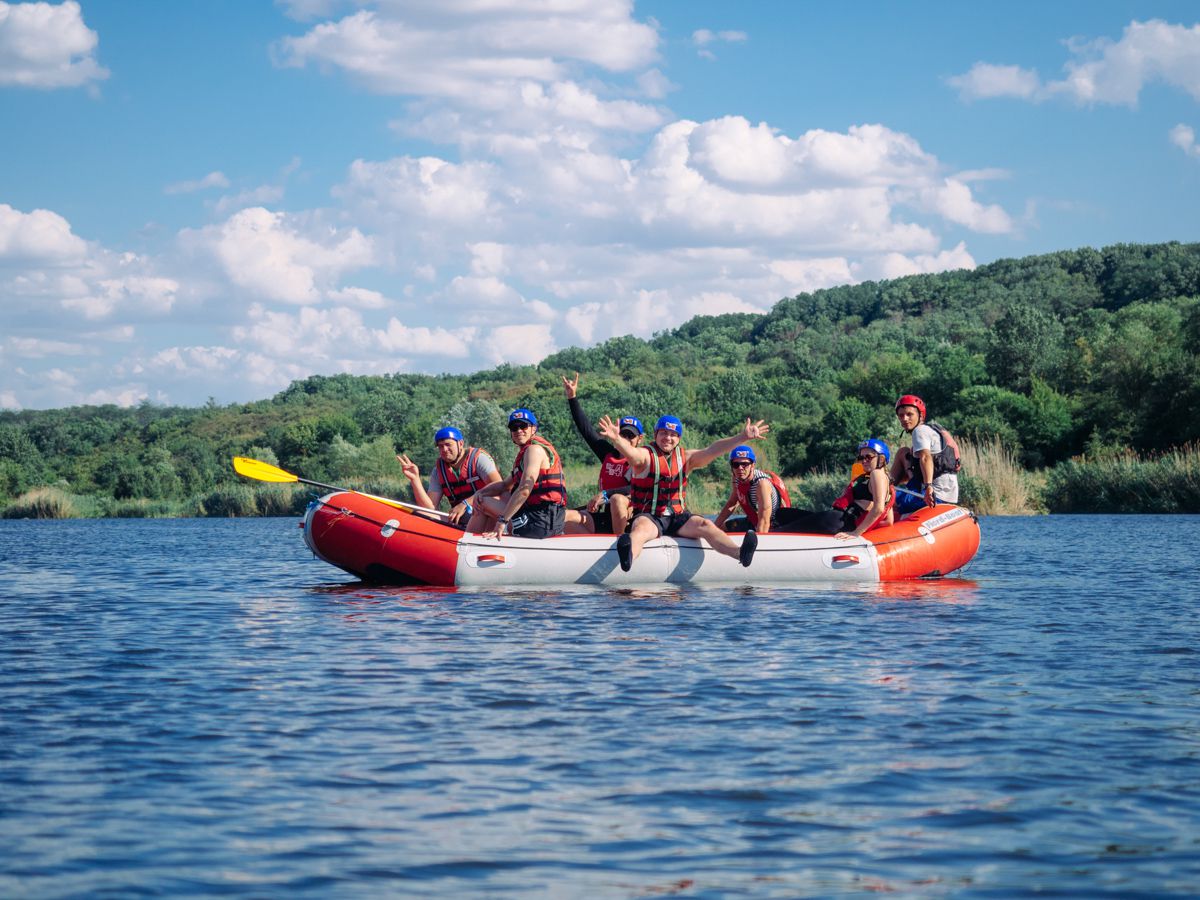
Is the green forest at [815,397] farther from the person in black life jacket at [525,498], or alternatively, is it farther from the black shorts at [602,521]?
the person in black life jacket at [525,498]

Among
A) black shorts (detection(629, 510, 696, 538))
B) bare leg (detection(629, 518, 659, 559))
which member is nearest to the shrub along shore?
black shorts (detection(629, 510, 696, 538))

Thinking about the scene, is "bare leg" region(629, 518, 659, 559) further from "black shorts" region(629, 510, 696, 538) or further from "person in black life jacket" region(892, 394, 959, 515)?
"person in black life jacket" region(892, 394, 959, 515)

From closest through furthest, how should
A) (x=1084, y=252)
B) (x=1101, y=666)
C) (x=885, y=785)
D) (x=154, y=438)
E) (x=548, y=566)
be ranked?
(x=885, y=785) → (x=1101, y=666) → (x=548, y=566) → (x=154, y=438) → (x=1084, y=252)

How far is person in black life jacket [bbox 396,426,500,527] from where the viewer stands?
11.2m

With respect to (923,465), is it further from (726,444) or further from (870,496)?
(726,444)

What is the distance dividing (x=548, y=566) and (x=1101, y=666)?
177 inches

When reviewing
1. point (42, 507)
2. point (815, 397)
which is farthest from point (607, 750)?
point (815, 397)

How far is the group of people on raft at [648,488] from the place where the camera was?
410 inches

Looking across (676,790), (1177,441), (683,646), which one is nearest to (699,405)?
(1177,441)

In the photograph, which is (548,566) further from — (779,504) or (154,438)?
(154,438)

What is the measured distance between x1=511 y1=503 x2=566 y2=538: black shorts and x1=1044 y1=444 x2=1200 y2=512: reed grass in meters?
15.7

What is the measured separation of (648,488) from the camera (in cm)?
1070

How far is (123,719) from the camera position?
6.08m

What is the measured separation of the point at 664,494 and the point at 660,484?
4.4 inches
